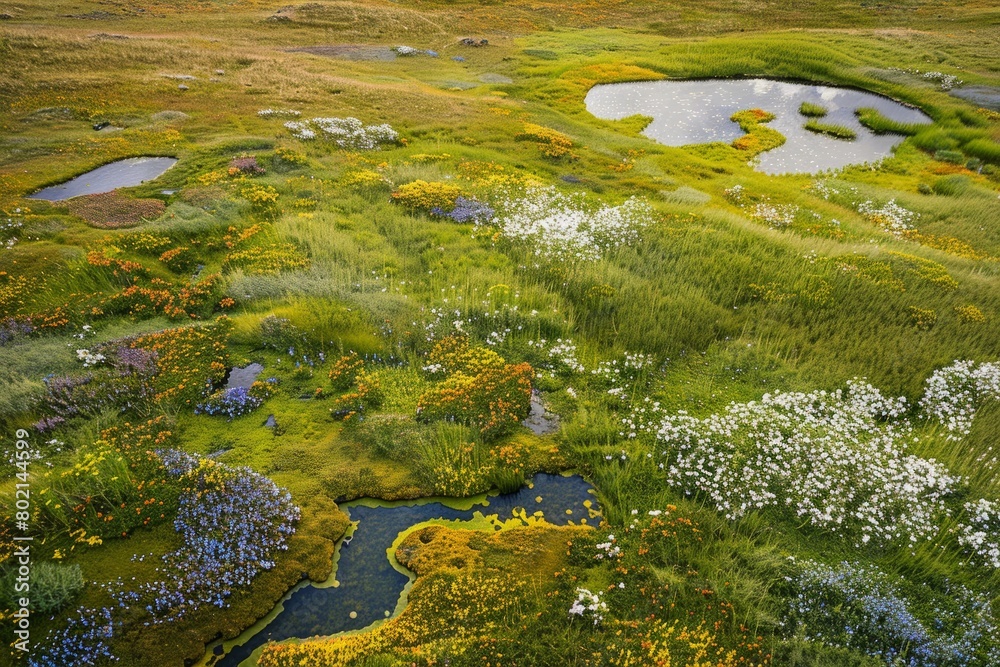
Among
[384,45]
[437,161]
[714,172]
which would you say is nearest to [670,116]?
[714,172]

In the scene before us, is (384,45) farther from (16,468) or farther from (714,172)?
(16,468)

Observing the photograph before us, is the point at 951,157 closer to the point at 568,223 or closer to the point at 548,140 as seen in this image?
the point at 548,140

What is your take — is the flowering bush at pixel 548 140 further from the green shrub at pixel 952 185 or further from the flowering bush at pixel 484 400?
the green shrub at pixel 952 185

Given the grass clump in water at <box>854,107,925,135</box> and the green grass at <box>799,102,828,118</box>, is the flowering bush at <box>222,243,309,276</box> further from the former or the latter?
the grass clump in water at <box>854,107,925,135</box>

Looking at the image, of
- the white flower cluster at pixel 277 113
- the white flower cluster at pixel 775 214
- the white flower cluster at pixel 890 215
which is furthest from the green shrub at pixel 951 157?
the white flower cluster at pixel 277 113

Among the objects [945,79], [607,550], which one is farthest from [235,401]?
[945,79]

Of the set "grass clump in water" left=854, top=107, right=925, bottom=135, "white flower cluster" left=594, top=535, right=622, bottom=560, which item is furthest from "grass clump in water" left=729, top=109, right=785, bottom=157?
"white flower cluster" left=594, top=535, right=622, bottom=560
